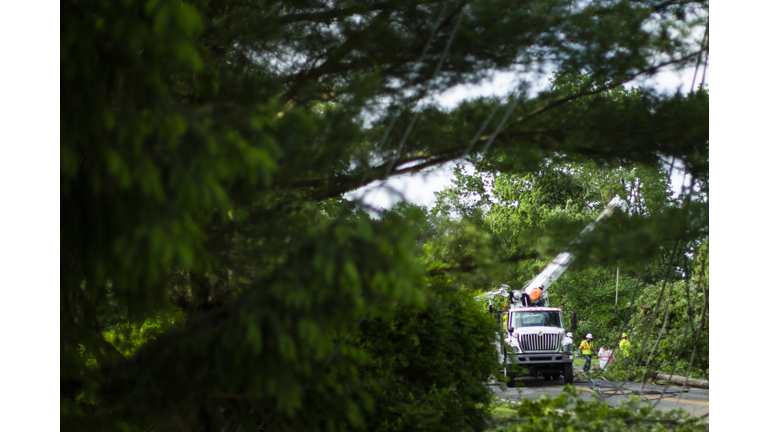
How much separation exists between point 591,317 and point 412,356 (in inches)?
816

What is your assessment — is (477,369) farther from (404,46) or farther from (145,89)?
(145,89)

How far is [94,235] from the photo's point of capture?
2.67 meters

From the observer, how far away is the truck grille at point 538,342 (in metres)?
13.4

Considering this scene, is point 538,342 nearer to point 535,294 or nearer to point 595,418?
point 535,294

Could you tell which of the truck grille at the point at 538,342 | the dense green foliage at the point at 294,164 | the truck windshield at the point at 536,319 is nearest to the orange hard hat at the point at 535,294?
the truck windshield at the point at 536,319

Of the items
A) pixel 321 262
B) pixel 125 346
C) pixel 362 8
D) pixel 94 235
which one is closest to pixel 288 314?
pixel 321 262

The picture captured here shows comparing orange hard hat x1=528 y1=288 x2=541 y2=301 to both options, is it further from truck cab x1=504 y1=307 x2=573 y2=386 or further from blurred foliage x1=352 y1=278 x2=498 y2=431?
blurred foliage x1=352 y1=278 x2=498 y2=431

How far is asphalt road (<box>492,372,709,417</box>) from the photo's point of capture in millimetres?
7834

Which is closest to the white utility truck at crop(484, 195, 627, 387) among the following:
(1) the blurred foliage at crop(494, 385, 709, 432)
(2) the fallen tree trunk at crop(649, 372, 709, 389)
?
(2) the fallen tree trunk at crop(649, 372, 709, 389)

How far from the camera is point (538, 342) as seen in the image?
44.2 feet

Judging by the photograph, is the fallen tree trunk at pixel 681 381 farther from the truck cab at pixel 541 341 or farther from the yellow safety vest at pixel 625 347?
the truck cab at pixel 541 341

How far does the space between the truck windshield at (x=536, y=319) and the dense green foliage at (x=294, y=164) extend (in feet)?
30.0

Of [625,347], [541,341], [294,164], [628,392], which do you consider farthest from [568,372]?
[294,164]

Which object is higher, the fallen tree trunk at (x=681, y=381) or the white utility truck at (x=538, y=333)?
the white utility truck at (x=538, y=333)
